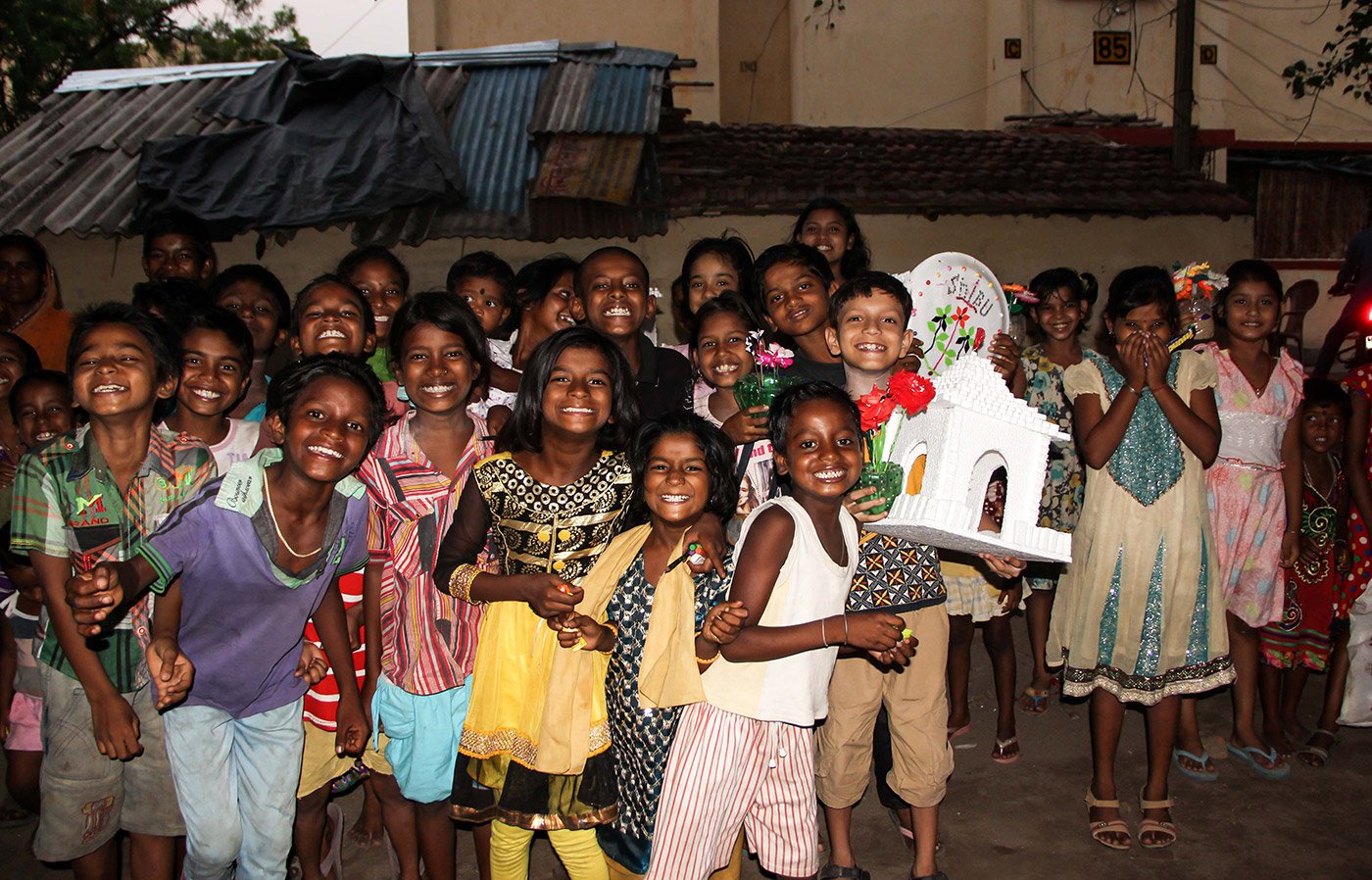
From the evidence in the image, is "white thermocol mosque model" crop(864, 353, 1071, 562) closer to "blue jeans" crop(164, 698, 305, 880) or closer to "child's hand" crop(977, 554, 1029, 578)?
"child's hand" crop(977, 554, 1029, 578)

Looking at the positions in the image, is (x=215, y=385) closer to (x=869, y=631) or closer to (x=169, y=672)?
(x=169, y=672)

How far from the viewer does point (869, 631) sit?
2.66m

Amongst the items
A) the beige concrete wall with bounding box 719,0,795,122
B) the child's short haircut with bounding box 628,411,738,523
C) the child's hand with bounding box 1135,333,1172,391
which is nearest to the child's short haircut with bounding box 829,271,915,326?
the child's short haircut with bounding box 628,411,738,523

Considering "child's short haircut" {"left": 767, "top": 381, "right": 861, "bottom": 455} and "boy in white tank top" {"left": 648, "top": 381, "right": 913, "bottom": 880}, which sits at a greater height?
"child's short haircut" {"left": 767, "top": 381, "right": 861, "bottom": 455}

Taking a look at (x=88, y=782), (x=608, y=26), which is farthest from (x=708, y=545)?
(x=608, y=26)

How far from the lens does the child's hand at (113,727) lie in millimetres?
2725

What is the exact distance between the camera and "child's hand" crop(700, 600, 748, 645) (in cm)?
261

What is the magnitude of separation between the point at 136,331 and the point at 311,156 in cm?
529

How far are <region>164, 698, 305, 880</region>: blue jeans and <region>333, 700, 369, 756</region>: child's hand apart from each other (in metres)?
0.11

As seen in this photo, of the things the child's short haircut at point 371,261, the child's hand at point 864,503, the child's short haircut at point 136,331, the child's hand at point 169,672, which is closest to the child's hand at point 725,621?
the child's hand at point 864,503

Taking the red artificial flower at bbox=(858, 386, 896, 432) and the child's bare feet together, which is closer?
the red artificial flower at bbox=(858, 386, 896, 432)

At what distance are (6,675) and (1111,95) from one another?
14733 millimetres

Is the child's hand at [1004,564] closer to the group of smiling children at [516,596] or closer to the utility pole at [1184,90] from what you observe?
the group of smiling children at [516,596]

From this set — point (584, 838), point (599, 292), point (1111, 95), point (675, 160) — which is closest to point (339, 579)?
point (584, 838)
